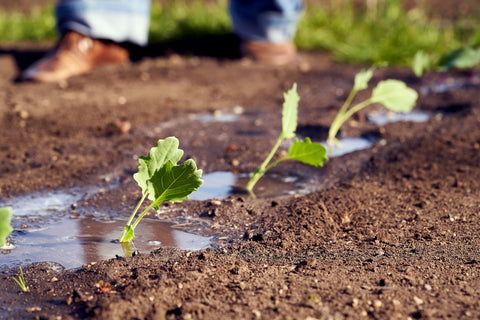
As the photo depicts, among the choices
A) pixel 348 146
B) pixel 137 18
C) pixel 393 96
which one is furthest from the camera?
pixel 137 18

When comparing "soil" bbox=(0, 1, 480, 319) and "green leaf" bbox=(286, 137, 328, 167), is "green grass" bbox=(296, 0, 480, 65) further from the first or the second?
"green leaf" bbox=(286, 137, 328, 167)

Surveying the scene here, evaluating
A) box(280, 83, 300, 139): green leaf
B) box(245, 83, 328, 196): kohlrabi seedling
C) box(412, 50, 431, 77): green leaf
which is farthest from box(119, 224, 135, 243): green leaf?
box(412, 50, 431, 77): green leaf

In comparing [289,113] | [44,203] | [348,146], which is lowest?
[44,203]

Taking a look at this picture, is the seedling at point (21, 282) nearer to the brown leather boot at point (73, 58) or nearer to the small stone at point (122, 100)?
the small stone at point (122, 100)

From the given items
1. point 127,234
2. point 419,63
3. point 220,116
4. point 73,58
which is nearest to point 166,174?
point 127,234

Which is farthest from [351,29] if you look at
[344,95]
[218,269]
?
[218,269]

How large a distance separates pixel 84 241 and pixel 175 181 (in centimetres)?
42

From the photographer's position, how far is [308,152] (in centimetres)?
201

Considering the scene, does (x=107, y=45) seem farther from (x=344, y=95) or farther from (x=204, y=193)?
(x=204, y=193)

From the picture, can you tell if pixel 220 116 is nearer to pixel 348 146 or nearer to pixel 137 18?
pixel 348 146

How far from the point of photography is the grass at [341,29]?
4.54 m

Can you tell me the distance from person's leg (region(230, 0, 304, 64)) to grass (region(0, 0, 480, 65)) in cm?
46

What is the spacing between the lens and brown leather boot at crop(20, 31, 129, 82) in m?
3.80

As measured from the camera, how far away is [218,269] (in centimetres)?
163
